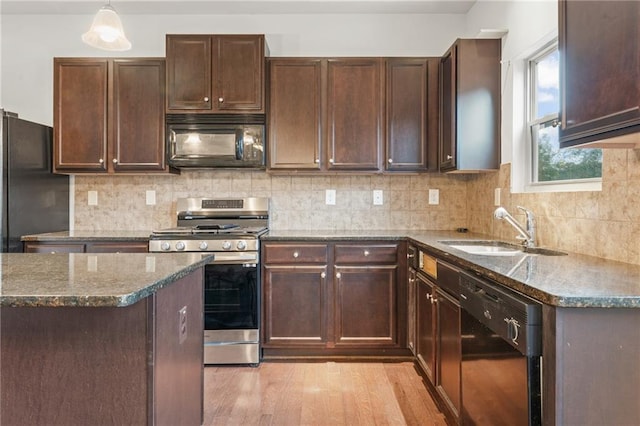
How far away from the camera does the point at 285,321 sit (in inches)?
115

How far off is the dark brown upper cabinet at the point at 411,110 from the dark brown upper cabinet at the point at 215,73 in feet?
3.28

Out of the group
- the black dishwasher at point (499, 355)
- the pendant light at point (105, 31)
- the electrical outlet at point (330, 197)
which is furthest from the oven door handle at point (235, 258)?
the black dishwasher at point (499, 355)

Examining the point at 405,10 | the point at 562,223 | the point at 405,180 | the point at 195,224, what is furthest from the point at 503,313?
the point at 405,10

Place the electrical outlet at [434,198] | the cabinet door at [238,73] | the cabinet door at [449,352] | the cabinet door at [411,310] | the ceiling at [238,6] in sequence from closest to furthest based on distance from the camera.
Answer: the cabinet door at [449,352], the cabinet door at [411,310], the cabinet door at [238,73], the ceiling at [238,6], the electrical outlet at [434,198]

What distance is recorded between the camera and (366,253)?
2912mm

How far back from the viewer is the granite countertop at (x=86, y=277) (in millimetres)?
1013

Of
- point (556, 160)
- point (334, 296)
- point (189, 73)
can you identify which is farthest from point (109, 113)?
point (556, 160)

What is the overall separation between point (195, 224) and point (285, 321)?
116 centimetres

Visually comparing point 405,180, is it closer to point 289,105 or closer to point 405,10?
point 289,105

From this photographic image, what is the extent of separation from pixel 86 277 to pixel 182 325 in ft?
1.33

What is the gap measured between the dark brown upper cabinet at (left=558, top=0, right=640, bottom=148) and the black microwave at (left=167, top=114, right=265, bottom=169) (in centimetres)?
211

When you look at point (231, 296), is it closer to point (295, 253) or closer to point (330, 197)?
point (295, 253)

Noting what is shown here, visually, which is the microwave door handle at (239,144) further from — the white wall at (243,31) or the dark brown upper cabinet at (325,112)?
the white wall at (243,31)

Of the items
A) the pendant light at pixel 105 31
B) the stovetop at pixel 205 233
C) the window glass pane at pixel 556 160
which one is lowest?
the stovetop at pixel 205 233
